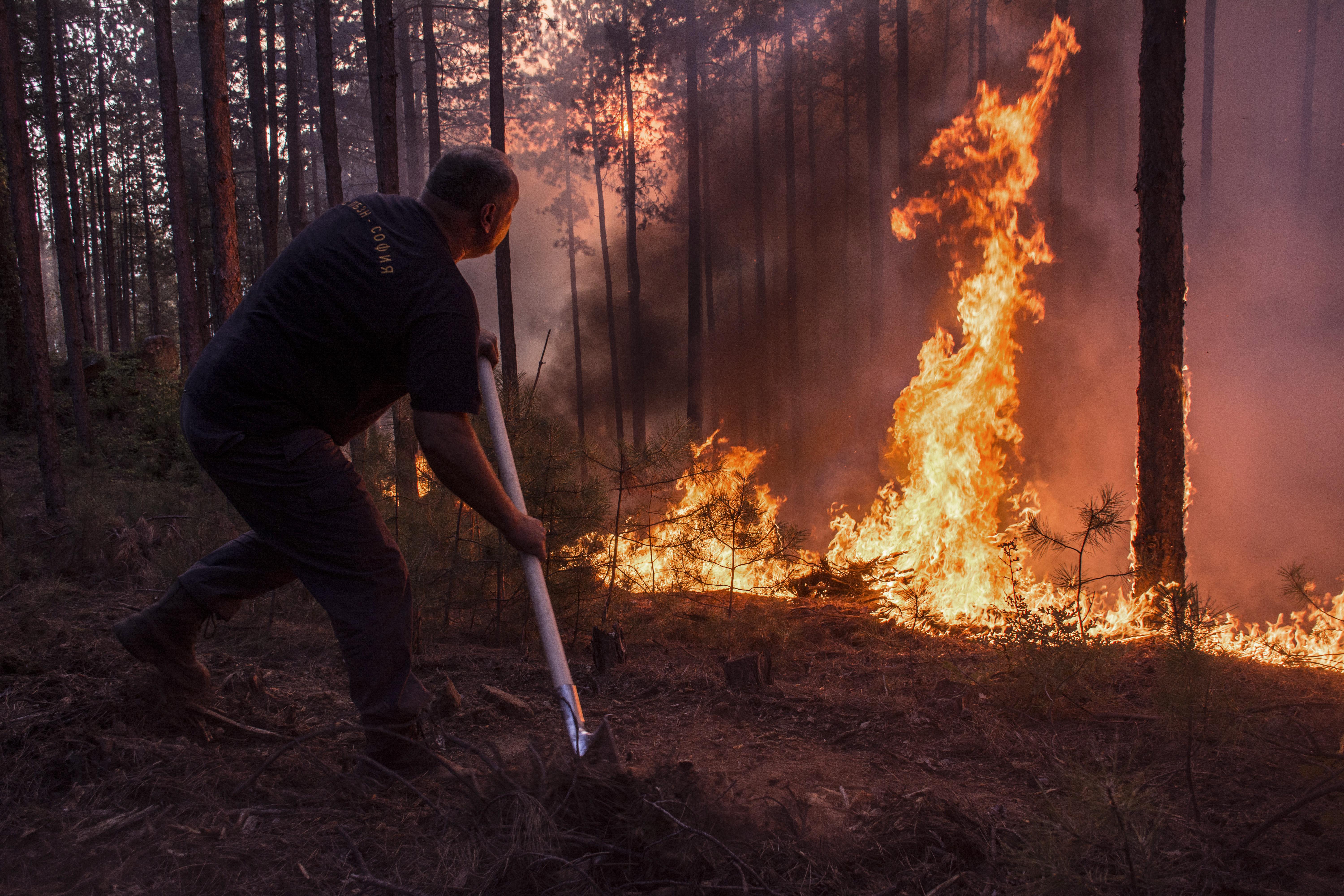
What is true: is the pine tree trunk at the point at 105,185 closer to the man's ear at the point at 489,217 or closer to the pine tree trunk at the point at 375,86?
the pine tree trunk at the point at 375,86

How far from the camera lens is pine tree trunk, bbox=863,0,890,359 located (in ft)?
57.3

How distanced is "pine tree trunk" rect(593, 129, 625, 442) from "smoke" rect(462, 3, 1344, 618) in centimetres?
63

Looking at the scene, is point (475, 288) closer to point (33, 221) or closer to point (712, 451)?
point (33, 221)

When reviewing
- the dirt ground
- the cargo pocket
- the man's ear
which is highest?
the man's ear

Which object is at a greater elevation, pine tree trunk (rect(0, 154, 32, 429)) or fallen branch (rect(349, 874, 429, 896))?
pine tree trunk (rect(0, 154, 32, 429))

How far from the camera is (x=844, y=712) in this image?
354 cm

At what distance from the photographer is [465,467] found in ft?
7.55

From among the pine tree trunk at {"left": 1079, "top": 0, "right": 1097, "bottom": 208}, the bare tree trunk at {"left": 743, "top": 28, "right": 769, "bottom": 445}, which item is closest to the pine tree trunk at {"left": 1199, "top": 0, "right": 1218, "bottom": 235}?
the pine tree trunk at {"left": 1079, "top": 0, "right": 1097, "bottom": 208}

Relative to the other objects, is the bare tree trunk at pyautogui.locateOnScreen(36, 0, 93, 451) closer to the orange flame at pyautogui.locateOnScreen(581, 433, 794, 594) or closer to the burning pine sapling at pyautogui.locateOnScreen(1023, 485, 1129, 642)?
the orange flame at pyautogui.locateOnScreen(581, 433, 794, 594)

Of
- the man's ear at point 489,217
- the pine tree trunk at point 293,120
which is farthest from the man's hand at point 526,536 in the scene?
the pine tree trunk at point 293,120

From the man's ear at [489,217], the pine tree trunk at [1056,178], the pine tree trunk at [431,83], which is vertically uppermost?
the pine tree trunk at [431,83]

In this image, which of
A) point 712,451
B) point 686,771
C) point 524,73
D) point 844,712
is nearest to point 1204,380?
point 712,451

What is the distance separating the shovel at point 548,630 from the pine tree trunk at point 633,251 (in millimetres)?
18318

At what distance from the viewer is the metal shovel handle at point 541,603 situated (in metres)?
2.35
